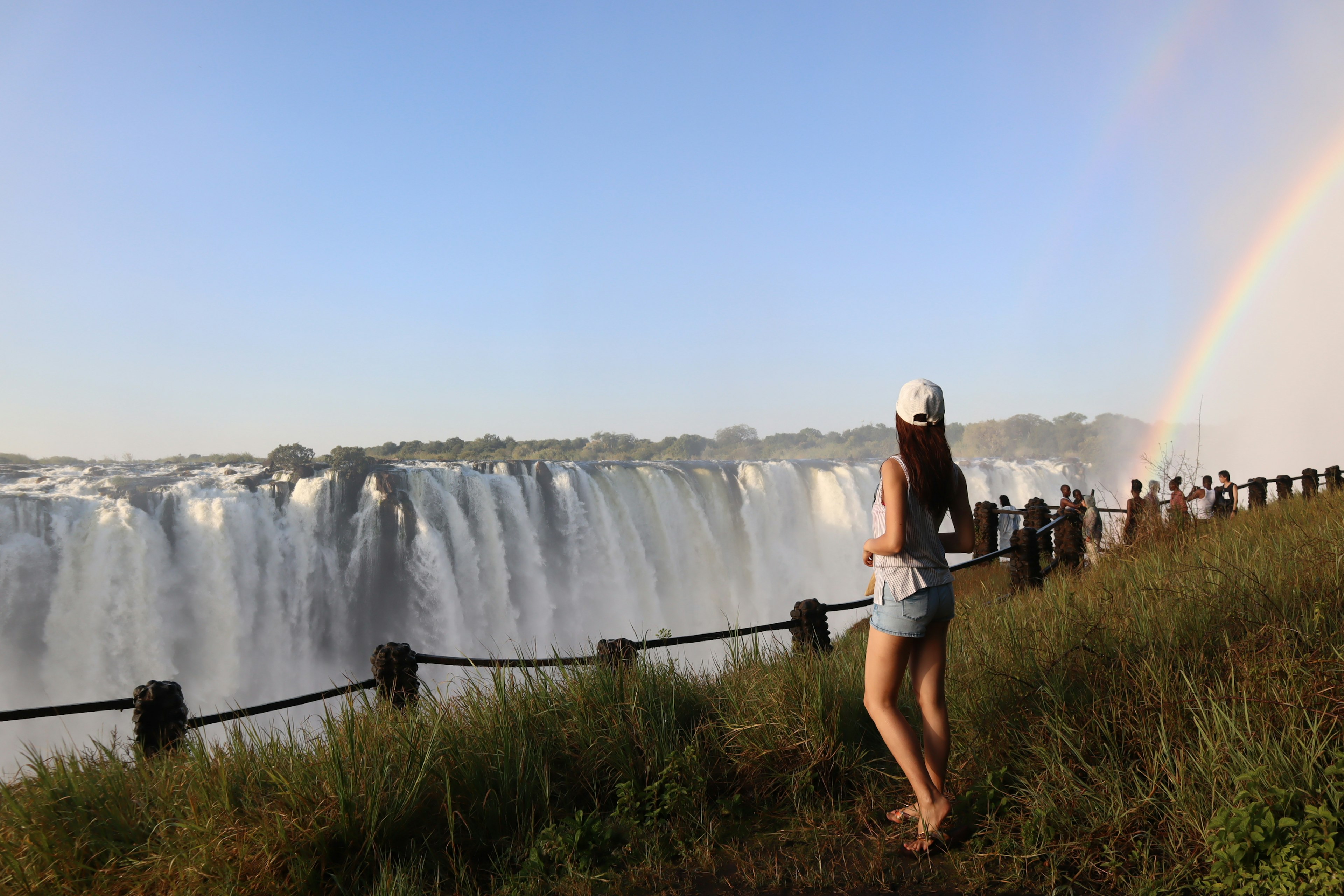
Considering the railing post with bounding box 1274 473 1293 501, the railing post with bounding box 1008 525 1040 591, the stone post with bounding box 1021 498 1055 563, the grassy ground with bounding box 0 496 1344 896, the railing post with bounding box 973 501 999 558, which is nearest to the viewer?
the grassy ground with bounding box 0 496 1344 896

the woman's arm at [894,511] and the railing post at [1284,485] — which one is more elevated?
the woman's arm at [894,511]

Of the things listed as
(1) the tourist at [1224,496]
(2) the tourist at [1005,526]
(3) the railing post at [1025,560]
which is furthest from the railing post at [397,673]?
(2) the tourist at [1005,526]

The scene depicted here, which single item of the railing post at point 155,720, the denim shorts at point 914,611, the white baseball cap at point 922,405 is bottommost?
the railing post at point 155,720

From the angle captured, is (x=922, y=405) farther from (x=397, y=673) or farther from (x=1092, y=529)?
(x=1092, y=529)

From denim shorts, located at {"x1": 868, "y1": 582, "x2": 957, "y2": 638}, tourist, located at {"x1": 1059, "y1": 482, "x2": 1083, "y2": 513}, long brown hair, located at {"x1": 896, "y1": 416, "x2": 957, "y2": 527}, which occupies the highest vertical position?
long brown hair, located at {"x1": 896, "y1": 416, "x2": 957, "y2": 527}

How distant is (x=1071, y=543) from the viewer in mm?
8500

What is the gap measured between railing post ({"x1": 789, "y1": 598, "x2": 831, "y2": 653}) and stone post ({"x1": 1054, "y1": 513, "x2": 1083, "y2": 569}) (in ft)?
13.9

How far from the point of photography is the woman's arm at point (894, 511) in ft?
9.45

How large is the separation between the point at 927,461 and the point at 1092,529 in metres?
9.28

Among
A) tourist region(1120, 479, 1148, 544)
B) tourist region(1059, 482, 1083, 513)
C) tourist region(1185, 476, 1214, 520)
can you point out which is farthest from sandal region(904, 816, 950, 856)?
tourist region(1185, 476, 1214, 520)

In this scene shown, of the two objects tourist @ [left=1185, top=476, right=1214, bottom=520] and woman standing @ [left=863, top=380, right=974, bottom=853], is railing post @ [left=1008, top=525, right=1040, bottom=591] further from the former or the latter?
woman standing @ [left=863, top=380, right=974, bottom=853]

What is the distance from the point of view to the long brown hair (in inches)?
116

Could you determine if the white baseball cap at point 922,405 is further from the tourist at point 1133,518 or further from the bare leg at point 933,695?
the tourist at point 1133,518

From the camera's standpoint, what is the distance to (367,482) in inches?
947
